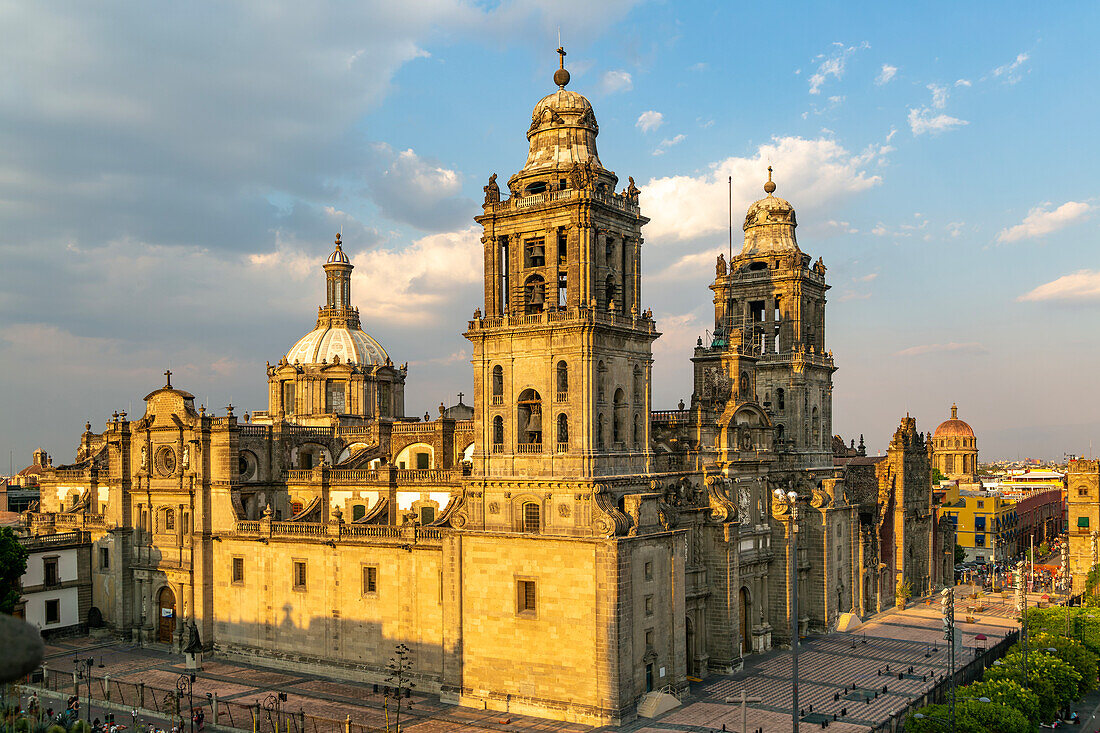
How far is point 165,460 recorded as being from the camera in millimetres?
67812

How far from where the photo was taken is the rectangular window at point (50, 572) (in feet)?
222

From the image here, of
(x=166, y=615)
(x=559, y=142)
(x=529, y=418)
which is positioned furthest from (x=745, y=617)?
(x=166, y=615)

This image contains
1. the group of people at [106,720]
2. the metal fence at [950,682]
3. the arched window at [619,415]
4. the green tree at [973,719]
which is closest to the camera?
the green tree at [973,719]

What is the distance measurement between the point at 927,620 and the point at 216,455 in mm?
59062

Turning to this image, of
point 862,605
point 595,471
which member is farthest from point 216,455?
point 862,605

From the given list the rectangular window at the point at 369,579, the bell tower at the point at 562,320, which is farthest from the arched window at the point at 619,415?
the rectangular window at the point at 369,579

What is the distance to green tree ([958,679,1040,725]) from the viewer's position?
44.1 m

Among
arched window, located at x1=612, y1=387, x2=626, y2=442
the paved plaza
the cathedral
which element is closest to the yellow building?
the cathedral

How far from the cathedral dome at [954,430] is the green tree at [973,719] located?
149m

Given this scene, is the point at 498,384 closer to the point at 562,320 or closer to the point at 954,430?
the point at 562,320

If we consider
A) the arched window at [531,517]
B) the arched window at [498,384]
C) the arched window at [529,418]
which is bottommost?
the arched window at [531,517]

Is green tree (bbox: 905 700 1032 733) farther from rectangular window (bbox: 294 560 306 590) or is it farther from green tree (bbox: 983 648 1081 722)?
rectangular window (bbox: 294 560 306 590)

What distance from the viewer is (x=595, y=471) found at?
47688 millimetres

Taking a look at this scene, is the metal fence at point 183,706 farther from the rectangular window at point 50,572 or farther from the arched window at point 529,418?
the arched window at point 529,418
